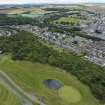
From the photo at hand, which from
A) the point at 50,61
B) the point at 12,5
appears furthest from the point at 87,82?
the point at 12,5

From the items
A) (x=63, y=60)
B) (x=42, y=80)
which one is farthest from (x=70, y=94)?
(x=63, y=60)

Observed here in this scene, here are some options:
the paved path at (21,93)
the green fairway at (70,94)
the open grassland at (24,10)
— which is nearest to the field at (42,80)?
the green fairway at (70,94)

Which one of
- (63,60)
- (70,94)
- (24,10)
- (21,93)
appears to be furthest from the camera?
(24,10)

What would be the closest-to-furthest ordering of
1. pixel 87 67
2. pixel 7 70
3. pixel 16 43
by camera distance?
pixel 7 70 → pixel 87 67 → pixel 16 43

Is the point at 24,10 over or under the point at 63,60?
under

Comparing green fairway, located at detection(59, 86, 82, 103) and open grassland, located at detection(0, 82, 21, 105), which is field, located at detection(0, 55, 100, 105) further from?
open grassland, located at detection(0, 82, 21, 105)

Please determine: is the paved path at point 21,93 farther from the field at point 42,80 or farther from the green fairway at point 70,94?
the green fairway at point 70,94

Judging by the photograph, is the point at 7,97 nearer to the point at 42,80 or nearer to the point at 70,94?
the point at 42,80

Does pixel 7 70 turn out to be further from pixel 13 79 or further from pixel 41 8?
pixel 41 8

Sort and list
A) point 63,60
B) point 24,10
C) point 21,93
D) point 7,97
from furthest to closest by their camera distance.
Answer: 1. point 24,10
2. point 63,60
3. point 21,93
4. point 7,97
